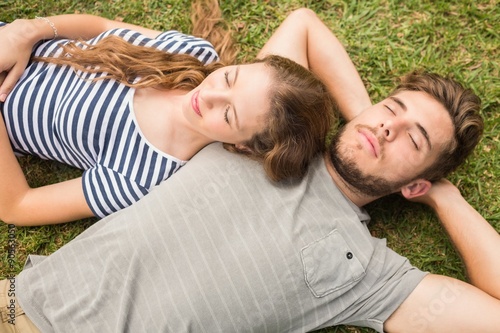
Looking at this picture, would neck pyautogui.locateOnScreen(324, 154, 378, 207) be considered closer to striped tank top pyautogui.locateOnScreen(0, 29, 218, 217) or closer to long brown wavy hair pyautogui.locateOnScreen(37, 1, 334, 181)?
long brown wavy hair pyautogui.locateOnScreen(37, 1, 334, 181)

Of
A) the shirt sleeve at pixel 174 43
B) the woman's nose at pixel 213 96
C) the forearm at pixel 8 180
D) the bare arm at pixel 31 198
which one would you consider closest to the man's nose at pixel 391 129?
the woman's nose at pixel 213 96

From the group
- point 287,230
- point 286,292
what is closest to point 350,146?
point 287,230

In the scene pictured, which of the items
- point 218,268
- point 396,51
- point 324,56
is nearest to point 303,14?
point 324,56

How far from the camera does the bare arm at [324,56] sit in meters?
3.47

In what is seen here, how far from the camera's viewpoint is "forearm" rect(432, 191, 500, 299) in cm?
296

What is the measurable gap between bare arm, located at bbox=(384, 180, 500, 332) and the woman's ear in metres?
0.19

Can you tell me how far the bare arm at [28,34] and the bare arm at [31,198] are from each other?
0.32m

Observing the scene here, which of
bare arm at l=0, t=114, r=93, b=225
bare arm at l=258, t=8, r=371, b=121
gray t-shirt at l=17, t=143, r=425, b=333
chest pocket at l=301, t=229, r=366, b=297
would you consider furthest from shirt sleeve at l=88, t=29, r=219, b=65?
chest pocket at l=301, t=229, r=366, b=297

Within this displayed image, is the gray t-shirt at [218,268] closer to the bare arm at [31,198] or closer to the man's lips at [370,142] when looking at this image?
the bare arm at [31,198]

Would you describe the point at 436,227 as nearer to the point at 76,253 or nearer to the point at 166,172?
the point at 166,172

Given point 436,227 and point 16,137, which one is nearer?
point 16,137

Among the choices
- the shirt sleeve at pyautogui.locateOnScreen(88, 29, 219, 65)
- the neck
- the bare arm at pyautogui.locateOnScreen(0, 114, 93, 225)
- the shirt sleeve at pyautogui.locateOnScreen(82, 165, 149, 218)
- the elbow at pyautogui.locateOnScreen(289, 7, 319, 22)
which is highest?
the elbow at pyautogui.locateOnScreen(289, 7, 319, 22)

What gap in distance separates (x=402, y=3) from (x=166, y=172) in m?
2.31

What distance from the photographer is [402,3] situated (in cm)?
392
